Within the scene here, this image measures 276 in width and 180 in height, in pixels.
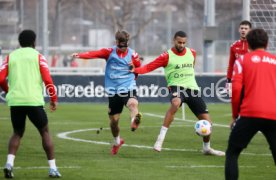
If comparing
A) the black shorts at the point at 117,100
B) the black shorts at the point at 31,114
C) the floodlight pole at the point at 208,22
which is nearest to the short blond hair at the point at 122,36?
the black shorts at the point at 117,100

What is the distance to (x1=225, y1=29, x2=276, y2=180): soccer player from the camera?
10.6m

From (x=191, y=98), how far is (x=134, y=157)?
1491 millimetres

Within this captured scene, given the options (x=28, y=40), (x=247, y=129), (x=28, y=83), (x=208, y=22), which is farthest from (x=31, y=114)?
(x=208, y=22)

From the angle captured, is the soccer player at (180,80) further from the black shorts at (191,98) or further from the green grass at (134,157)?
the green grass at (134,157)

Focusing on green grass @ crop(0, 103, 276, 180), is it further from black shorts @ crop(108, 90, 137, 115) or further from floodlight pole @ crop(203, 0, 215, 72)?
floodlight pole @ crop(203, 0, 215, 72)

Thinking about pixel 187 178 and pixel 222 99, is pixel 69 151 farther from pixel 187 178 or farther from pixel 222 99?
pixel 222 99

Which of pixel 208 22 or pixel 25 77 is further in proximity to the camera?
pixel 208 22

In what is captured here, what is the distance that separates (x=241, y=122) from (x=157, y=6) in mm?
42891

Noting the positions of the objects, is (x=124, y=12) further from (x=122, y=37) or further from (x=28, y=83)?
(x=28, y=83)

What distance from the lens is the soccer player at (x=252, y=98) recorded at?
10602mm

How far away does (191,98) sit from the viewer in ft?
51.6

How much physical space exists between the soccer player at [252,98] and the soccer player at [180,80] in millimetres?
4855

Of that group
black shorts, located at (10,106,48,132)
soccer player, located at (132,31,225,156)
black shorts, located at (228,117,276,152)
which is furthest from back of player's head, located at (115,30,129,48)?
black shorts, located at (228,117,276,152)

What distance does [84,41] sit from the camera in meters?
47.9
